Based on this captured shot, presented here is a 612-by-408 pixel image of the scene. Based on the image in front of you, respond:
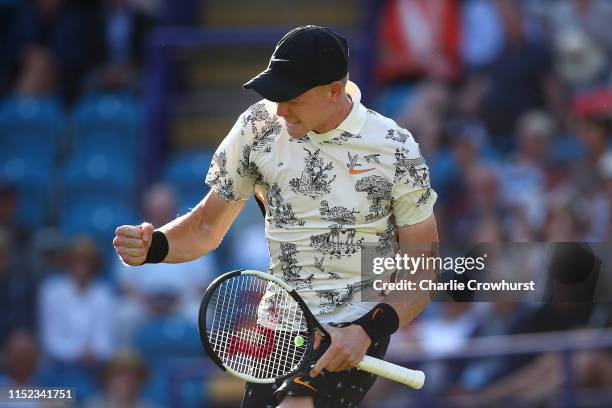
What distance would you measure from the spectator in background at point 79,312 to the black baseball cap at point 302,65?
5.07 meters

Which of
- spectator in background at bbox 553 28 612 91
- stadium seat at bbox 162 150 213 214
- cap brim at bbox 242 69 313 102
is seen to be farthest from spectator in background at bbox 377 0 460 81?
cap brim at bbox 242 69 313 102

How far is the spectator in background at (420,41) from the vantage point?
9656mm

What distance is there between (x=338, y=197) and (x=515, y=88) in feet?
16.0

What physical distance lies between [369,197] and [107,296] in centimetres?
509

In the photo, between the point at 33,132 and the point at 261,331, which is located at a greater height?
the point at 261,331

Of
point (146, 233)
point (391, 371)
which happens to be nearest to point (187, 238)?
point (146, 233)

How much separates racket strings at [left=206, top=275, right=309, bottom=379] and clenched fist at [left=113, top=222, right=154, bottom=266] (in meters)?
0.32

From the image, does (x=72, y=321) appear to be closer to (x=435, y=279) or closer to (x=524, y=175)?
(x=524, y=175)

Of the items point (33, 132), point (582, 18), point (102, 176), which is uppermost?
point (582, 18)

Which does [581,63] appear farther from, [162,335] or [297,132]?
[297,132]

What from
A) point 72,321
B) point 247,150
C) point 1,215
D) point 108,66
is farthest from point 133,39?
point 247,150

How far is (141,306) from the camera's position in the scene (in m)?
9.16

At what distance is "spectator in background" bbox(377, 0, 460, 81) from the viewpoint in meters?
9.66

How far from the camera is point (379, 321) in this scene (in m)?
4.48
